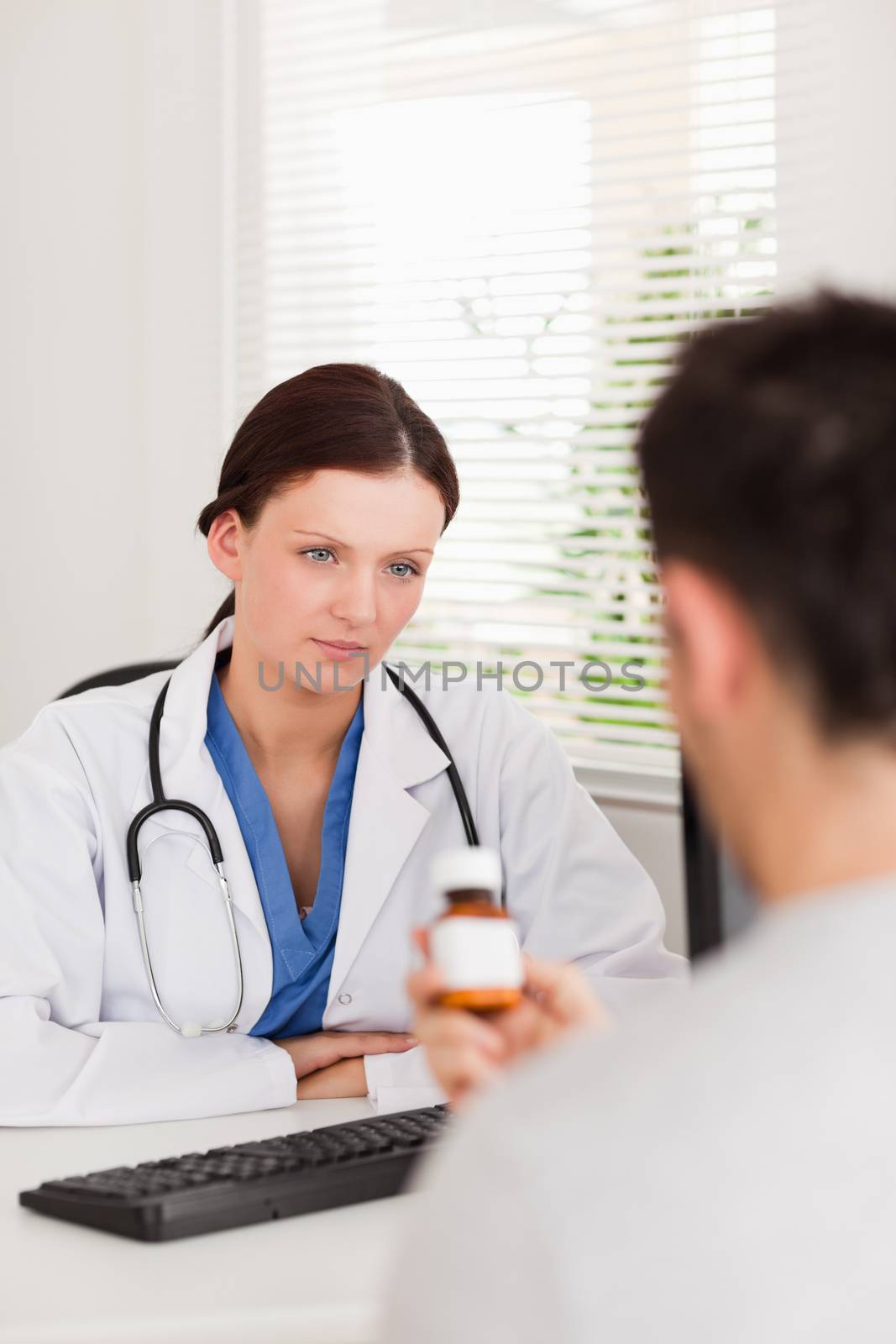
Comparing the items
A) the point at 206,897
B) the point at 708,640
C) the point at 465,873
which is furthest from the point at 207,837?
the point at 708,640

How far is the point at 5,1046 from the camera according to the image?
1.39 meters

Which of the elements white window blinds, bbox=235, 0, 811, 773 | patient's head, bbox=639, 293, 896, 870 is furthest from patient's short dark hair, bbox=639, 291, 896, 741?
white window blinds, bbox=235, 0, 811, 773

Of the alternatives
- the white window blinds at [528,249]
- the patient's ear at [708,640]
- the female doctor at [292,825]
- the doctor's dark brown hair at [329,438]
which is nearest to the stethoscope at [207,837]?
the female doctor at [292,825]

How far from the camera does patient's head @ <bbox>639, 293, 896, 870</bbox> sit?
570 mm

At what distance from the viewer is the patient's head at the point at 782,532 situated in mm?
570

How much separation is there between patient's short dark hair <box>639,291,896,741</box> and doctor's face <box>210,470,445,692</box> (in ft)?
3.42

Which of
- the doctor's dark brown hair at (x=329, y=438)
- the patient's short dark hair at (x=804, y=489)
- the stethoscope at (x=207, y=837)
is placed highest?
the doctor's dark brown hair at (x=329, y=438)

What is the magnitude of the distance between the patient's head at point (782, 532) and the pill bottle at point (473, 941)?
193 millimetres

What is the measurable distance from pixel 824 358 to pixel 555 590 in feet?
5.99

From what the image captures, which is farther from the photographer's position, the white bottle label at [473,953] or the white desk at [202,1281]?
the white desk at [202,1281]

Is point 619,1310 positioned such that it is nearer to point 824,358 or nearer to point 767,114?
point 824,358

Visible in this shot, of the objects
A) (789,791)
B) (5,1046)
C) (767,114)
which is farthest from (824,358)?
(767,114)

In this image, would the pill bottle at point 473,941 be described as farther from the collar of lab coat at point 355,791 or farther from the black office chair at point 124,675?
the black office chair at point 124,675

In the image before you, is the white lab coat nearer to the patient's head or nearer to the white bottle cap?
the white bottle cap
